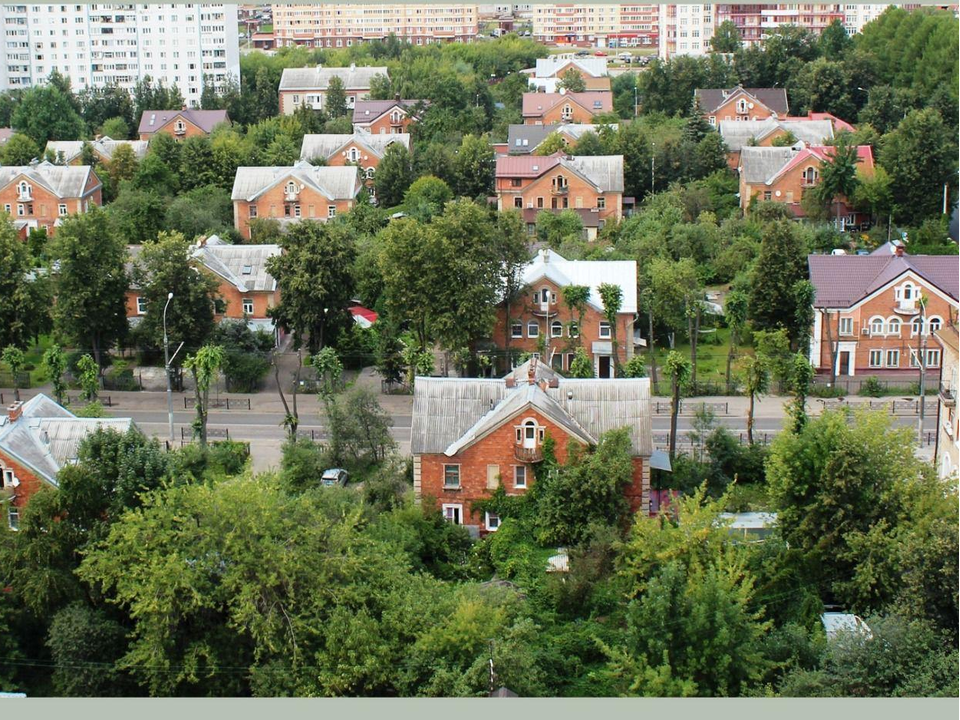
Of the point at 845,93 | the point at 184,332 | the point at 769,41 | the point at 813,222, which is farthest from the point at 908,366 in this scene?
the point at 769,41

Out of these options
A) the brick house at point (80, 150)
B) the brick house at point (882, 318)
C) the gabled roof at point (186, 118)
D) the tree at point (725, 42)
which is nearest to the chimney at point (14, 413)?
the brick house at point (882, 318)

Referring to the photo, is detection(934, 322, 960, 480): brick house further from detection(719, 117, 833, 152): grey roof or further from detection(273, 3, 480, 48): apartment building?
detection(273, 3, 480, 48): apartment building

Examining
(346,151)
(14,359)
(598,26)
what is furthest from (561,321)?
(598,26)

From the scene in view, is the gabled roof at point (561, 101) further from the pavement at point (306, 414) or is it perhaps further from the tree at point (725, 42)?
the pavement at point (306, 414)

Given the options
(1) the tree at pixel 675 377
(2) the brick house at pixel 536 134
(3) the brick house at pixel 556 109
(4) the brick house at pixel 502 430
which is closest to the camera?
(4) the brick house at pixel 502 430

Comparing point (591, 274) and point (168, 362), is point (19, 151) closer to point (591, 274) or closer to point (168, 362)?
point (168, 362)

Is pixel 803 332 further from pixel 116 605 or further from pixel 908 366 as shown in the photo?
pixel 116 605
